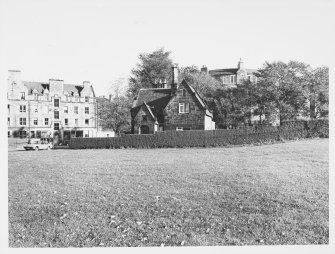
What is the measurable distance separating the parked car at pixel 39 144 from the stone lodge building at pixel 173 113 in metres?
3.11

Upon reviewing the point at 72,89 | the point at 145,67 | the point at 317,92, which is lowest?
the point at 317,92

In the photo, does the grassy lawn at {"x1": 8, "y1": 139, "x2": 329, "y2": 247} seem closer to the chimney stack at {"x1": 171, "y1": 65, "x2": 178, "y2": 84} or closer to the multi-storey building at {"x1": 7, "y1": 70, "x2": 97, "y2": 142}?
the multi-storey building at {"x1": 7, "y1": 70, "x2": 97, "y2": 142}

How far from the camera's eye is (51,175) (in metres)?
5.93

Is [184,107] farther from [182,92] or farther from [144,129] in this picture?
[144,129]

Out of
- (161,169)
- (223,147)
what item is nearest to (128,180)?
(161,169)

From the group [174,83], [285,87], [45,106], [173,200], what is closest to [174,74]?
[174,83]

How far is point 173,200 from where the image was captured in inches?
193

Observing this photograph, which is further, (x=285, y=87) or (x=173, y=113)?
(x=173, y=113)

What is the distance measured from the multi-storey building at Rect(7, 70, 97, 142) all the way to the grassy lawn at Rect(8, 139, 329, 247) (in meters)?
0.62

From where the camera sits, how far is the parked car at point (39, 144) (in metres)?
6.39

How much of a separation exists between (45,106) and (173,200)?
11.7 feet

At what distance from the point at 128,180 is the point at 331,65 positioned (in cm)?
449

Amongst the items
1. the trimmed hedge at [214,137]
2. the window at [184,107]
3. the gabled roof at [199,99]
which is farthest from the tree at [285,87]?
the window at [184,107]

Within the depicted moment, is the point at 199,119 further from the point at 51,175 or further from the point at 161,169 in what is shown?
the point at 51,175
